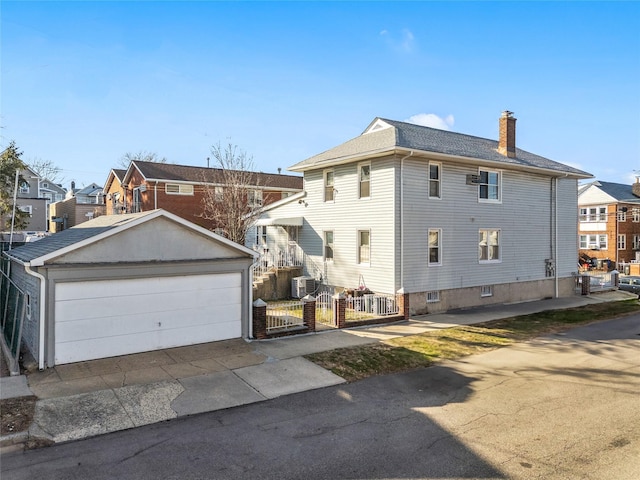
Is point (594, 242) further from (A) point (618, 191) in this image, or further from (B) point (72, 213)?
(B) point (72, 213)

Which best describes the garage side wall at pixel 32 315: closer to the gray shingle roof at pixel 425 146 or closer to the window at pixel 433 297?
the gray shingle roof at pixel 425 146

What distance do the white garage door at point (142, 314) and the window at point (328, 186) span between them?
9.66 metres

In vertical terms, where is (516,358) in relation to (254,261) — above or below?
below

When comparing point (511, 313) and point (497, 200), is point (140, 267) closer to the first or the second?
point (511, 313)

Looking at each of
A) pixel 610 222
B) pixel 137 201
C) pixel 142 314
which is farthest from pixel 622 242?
pixel 142 314

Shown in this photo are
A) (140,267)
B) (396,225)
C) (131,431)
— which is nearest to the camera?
Answer: (131,431)

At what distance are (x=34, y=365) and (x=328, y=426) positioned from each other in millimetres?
7233

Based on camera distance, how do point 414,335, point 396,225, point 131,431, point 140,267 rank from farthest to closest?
point 396,225
point 414,335
point 140,267
point 131,431

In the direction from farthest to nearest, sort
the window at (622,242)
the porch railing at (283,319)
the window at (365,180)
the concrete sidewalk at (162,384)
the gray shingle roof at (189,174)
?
the window at (622,242), the gray shingle roof at (189,174), the window at (365,180), the porch railing at (283,319), the concrete sidewalk at (162,384)

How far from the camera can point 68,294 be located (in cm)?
1039

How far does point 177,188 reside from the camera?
32625mm

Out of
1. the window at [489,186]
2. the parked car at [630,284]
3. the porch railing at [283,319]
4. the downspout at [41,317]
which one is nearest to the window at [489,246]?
the window at [489,186]

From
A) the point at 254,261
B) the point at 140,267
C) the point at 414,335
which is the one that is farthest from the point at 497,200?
the point at 140,267

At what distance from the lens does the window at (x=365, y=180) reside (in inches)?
765
